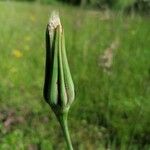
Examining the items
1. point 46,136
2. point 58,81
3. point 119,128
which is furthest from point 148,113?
point 58,81

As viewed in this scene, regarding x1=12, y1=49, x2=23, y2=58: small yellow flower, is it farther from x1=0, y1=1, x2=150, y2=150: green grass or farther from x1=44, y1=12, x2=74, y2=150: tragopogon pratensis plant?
x1=44, y1=12, x2=74, y2=150: tragopogon pratensis plant

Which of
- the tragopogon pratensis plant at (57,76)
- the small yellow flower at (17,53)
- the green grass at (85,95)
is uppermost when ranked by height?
the tragopogon pratensis plant at (57,76)

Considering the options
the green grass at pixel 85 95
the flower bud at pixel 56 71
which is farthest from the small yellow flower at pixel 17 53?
the flower bud at pixel 56 71

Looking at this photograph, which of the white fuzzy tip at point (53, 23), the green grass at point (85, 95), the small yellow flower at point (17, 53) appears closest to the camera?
the white fuzzy tip at point (53, 23)

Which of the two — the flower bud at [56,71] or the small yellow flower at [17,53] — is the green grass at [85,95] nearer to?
the small yellow flower at [17,53]

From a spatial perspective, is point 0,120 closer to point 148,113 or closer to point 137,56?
point 148,113

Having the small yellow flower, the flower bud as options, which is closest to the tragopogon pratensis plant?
the flower bud

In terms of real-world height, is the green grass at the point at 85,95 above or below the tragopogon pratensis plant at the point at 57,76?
below
